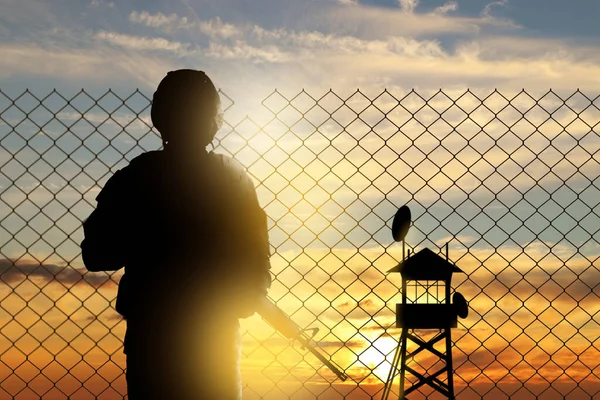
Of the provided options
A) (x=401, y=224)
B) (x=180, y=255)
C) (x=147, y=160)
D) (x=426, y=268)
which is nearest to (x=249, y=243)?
(x=180, y=255)

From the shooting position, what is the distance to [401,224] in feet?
15.3

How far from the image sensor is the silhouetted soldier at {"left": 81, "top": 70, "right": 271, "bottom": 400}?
2.57m

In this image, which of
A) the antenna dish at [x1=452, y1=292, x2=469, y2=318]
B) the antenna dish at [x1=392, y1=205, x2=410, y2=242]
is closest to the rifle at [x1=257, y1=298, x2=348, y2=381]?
the antenna dish at [x1=392, y1=205, x2=410, y2=242]

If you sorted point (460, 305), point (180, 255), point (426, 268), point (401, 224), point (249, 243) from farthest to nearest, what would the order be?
point (426, 268)
point (460, 305)
point (401, 224)
point (249, 243)
point (180, 255)

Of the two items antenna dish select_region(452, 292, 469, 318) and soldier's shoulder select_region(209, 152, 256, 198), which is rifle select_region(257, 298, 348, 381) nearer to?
soldier's shoulder select_region(209, 152, 256, 198)

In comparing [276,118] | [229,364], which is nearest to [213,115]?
[229,364]

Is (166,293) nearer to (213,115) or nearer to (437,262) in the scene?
(213,115)

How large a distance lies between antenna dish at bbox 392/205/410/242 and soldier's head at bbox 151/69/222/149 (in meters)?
2.02

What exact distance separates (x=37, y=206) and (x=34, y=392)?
1166mm

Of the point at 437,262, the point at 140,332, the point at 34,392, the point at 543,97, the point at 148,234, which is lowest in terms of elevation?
the point at 34,392

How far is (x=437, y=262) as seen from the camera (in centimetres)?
605

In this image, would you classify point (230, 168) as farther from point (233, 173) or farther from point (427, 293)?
point (427, 293)

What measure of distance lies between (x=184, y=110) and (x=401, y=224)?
2319 mm

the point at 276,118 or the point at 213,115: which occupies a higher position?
the point at 276,118
